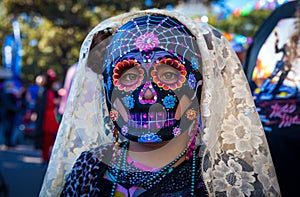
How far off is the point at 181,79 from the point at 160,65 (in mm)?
100

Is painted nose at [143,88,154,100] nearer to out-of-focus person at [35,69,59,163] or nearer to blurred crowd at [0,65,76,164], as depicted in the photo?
blurred crowd at [0,65,76,164]

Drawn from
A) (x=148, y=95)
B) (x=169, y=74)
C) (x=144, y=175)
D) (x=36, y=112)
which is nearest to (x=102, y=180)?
(x=144, y=175)

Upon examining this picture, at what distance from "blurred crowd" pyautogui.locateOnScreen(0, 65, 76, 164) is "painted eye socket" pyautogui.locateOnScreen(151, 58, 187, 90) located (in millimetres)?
4028

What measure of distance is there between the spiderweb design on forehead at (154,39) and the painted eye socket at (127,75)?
4 cm

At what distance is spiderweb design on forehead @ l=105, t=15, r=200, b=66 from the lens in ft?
6.63

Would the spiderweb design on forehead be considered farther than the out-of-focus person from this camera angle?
No

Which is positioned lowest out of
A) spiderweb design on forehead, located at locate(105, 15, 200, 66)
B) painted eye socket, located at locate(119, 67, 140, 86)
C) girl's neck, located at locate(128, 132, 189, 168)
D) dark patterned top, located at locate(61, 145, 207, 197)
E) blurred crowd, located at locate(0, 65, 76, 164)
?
dark patterned top, located at locate(61, 145, 207, 197)

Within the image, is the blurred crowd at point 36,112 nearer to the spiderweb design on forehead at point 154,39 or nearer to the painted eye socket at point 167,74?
the spiderweb design on forehead at point 154,39

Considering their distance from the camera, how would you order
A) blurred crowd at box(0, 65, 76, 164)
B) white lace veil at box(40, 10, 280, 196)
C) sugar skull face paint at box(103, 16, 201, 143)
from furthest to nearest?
blurred crowd at box(0, 65, 76, 164)
white lace veil at box(40, 10, 280, 196)
sugar skull face paint at box(103, 16, 201, 143)

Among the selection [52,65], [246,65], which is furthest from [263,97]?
[52,65]

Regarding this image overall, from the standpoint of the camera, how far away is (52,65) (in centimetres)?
3247

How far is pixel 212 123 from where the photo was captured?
2057 mm

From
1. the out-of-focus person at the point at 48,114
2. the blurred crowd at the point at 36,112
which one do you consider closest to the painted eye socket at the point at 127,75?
the blurred crowd at the point at 36,112

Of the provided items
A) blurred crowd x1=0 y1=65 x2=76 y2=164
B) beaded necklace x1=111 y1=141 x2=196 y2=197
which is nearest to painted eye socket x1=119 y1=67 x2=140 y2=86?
beaded necklace x1=111 y1=141 x2=196 y2=197
